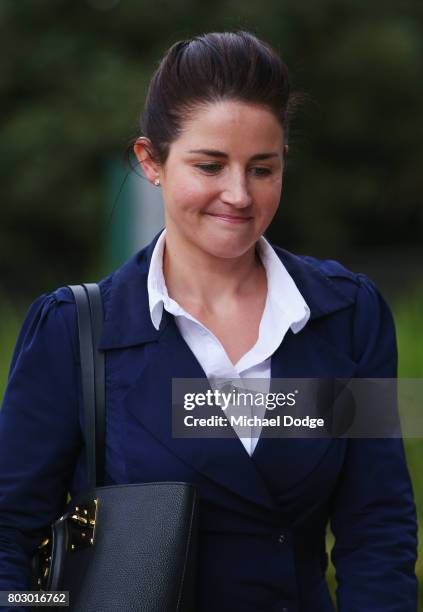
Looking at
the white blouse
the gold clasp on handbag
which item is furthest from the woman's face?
the gold clasp on handbag

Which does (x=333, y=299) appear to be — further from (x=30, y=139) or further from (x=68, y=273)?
(x=68, y=273)

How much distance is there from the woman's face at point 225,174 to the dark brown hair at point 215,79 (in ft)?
0.09

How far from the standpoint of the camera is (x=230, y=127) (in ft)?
6.82

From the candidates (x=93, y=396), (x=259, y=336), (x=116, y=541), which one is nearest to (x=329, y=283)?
(x=259, y=336)

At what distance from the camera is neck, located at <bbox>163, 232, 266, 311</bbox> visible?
2221 mm

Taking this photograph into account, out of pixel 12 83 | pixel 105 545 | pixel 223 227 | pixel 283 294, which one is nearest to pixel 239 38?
pixel 223 227

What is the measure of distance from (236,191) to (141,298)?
0.99ft

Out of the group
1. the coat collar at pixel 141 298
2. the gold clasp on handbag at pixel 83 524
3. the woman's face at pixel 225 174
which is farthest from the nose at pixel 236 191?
the gold clasp on handbag at pixel 83 524

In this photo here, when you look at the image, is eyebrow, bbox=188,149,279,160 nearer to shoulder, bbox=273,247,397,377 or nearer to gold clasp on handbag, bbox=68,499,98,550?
shoulder, bbox=273,247,397,377

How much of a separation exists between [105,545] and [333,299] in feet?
2.25

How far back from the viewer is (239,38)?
2166 millimetres

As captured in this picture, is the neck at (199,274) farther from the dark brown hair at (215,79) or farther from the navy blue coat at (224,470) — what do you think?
the dark brown hair at (215,79)

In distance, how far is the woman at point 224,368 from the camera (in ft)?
6.70

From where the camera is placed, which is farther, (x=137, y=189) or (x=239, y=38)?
(x=137, y=189)
